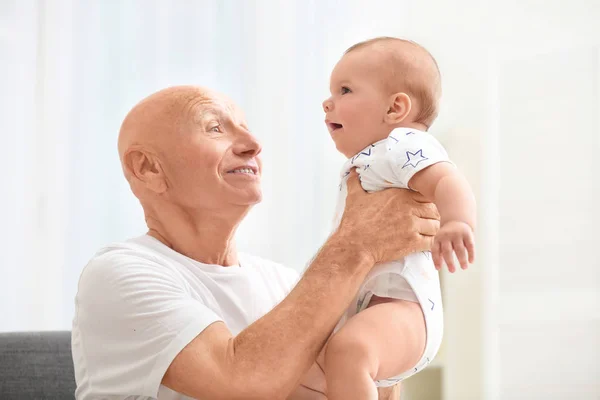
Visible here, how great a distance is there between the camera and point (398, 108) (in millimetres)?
1573

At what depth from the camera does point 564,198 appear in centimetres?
370

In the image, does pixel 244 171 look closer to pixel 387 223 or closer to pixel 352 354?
pixel 387 223

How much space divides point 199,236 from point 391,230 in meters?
0.48

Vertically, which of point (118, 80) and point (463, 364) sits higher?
point (118, 80)

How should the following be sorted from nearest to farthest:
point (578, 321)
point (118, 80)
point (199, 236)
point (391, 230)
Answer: point (391, 230) < point (199, 236) < point (578, 321) < point (118, 80)

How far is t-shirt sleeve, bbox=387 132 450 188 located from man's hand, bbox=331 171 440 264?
0.05 m

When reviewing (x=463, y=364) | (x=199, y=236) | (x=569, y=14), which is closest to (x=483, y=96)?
(x=569, y=14)

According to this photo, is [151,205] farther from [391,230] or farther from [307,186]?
[307,186]

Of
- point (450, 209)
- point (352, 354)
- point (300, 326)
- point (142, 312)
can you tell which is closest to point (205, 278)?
point (142, 312)

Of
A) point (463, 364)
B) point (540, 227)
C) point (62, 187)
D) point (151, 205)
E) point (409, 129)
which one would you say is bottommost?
point (463, 364)

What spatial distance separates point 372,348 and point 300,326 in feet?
0.47

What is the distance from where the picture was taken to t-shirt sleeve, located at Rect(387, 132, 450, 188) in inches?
57.1

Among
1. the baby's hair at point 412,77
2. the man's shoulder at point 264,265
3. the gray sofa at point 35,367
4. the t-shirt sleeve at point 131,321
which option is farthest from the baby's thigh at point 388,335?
the gray sofa at point 35,367

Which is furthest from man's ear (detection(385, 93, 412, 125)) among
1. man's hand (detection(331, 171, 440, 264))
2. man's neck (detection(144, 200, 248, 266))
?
man's neck (detection(144, 200, 248, 266))
